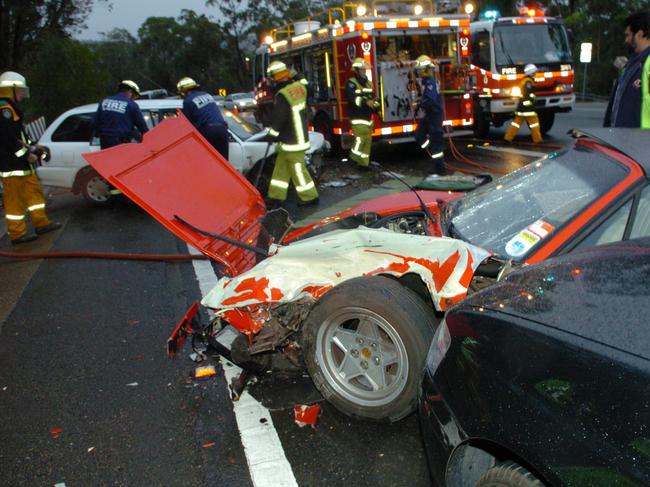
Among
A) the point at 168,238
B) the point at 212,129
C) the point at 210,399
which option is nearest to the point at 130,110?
the point at 212,129

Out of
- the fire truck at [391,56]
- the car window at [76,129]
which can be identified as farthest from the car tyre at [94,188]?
the fire truck at [391,56]

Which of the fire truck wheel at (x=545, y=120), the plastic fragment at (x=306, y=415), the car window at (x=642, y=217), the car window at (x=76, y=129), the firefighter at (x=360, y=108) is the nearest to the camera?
the car window at (x=642, y=217)

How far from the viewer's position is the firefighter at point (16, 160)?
22.9 ft

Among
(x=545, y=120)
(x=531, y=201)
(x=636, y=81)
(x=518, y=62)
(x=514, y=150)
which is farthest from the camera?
(x=545, y=120)

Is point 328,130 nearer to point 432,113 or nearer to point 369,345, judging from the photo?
point 432,113

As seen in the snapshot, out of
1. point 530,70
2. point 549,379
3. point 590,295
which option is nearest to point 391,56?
point 530,70

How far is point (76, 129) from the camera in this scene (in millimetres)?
8805

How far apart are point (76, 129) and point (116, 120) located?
114 cm

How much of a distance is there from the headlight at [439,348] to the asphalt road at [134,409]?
789 mm

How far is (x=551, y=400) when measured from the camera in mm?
1670

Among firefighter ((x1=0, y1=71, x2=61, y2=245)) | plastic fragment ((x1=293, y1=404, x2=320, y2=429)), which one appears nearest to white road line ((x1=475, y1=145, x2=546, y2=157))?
firefighter ((x1=0, y1=71, x2=61, y2=245))

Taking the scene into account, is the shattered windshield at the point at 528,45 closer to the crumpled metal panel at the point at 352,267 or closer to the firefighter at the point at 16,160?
the firefighter at the point at 16,160

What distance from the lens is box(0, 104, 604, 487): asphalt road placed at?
2.86 meters

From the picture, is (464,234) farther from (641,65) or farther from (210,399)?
(641,65)
